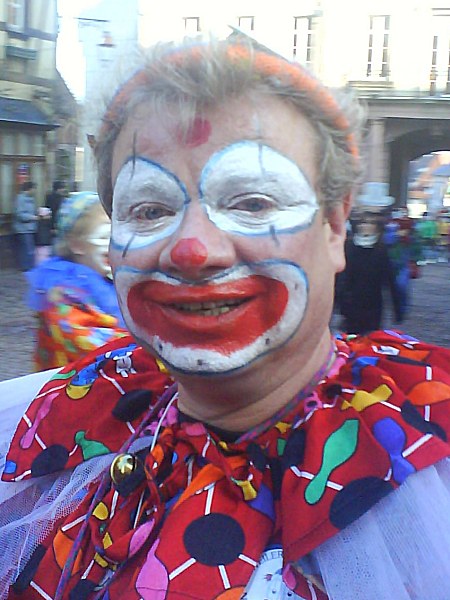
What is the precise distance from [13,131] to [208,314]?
10.4 meters

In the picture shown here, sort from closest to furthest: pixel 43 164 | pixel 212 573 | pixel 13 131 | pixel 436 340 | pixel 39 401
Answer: pixel 212 573 < pixel 39 401 < pixel 436 340 < pixel 13 131 < pixel 43 164

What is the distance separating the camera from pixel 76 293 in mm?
2686

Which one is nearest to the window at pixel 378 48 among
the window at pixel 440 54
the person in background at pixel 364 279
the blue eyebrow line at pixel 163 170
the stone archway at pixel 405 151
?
the window at pixel 440 54

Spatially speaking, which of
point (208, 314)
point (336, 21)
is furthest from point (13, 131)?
point (208, 314)

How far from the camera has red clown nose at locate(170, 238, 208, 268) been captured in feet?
3.18

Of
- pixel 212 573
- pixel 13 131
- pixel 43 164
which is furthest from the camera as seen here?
pixel 43 164

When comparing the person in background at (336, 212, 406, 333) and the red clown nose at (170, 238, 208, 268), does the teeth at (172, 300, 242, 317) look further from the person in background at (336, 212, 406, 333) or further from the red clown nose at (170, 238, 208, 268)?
the person in background at (336, 212, 406, 333)

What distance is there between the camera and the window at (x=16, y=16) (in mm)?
10477

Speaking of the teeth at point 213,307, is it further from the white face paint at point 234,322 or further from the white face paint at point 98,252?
the white face paint at point 98,252

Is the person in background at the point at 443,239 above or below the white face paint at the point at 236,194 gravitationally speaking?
below

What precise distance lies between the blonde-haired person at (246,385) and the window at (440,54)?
17089 mm

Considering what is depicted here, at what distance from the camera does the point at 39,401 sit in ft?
4.31

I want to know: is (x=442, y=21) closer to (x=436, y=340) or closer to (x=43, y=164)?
(x=43, y=164)

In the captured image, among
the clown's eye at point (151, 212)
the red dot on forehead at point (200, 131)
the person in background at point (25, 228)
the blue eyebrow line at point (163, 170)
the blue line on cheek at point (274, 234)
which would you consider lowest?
the person in background at point (25, 228)
